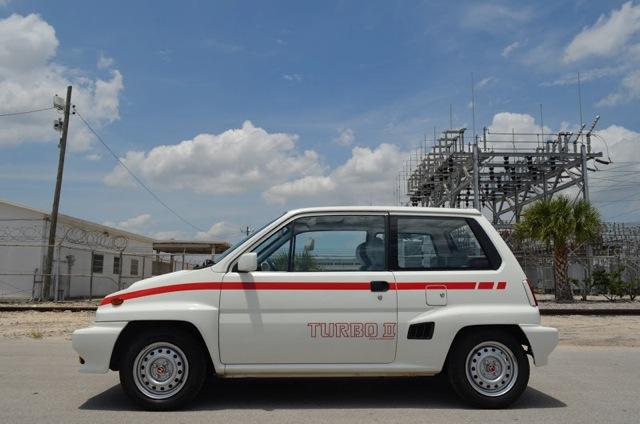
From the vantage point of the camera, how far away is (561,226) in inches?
901

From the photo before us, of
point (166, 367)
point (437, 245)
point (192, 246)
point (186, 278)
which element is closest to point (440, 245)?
point (437, 245)

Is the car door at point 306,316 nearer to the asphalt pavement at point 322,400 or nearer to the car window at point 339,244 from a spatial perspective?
the car window at point 339,244

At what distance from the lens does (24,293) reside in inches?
951

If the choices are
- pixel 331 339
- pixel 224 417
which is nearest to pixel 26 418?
pixel 224 417

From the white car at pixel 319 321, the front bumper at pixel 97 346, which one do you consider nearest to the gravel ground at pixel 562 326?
the white car at pixel 319 321

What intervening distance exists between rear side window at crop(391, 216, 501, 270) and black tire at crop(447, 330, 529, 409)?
2.42 ft

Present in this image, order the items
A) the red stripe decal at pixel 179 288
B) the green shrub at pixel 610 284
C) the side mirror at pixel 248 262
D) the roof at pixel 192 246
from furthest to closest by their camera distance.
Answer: the roof at pixel 192 246 < the green shrub at pixel 610 284 < the red stripe decal at pixel 179 288 < the side mirror at pixel 248 262

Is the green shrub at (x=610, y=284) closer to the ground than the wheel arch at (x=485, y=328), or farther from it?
farther from it

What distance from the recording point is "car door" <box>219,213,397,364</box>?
19.4 feet

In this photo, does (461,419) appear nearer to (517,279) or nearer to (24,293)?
(517,279)

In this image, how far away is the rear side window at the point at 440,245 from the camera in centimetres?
624

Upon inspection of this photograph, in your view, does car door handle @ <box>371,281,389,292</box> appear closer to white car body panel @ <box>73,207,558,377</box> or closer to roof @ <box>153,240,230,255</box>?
white car body panel @ <box>73,207,558,377</box>

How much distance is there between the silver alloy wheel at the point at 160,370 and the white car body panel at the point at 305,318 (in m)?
0.29

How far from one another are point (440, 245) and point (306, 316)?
1607mm
